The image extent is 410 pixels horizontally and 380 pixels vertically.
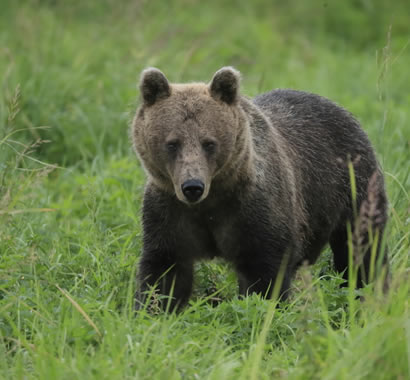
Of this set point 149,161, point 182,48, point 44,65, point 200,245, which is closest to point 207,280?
point 200,245

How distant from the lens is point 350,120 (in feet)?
19.5

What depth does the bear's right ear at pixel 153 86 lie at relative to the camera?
4758 millimetres

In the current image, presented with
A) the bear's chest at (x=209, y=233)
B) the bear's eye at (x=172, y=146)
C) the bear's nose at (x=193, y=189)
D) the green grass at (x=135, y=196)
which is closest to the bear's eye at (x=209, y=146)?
the bear's eye at (x=172, y=146)

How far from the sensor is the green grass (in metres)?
3.58

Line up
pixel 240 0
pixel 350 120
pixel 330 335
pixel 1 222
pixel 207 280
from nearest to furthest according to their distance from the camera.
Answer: pixel 330 335 < pixel 1 222 < pixel 207 280 < pixel 350 120 < pixel 240 0

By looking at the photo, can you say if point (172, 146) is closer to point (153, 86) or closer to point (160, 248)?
point (153, 86)

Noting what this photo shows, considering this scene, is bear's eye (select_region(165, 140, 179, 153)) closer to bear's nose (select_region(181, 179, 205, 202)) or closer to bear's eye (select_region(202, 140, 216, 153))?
bear's eye (select_region(202, 140, 216, 153))

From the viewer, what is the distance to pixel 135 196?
6.38m

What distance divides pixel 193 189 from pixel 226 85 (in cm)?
80

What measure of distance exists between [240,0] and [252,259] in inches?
372

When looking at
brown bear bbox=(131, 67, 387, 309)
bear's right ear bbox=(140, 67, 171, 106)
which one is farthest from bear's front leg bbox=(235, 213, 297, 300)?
bear's right ear bbox=(140, 67, 171, 106)

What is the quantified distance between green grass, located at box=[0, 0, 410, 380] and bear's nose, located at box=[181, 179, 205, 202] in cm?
56

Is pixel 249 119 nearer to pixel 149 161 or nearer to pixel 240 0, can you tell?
pixel 149 161

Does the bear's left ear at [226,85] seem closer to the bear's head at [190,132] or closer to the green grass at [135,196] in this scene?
the bear's head at [190,132]
